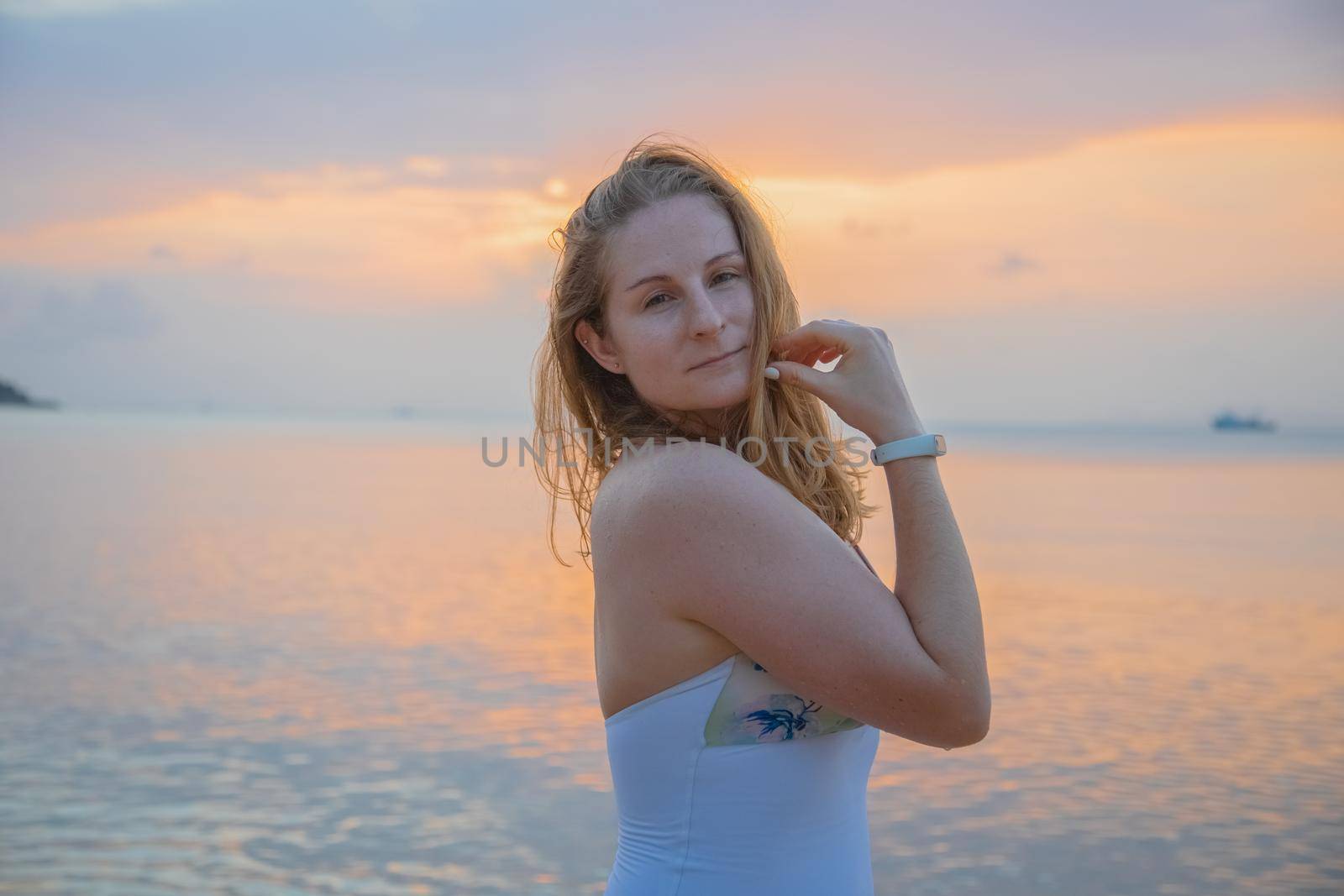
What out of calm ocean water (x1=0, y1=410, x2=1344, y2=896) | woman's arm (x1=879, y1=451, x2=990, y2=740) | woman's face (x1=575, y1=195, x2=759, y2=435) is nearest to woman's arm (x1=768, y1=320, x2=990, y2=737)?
woman's arm (x1=879, y1=451, x2=990, y2=740)

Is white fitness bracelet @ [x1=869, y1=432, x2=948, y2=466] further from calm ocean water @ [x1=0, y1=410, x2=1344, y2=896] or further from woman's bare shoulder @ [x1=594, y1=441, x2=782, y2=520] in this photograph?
calm ocean water @ [x1=0, y1=410, x2=1344, y2=896]

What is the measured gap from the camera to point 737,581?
71.7 inches

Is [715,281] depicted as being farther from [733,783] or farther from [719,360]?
[733,783]

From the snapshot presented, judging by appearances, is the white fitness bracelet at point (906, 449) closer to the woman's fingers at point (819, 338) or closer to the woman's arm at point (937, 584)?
the woman's arm at point (937, 584)

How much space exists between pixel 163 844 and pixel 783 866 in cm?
577

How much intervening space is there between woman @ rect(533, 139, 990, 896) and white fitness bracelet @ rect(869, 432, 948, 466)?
0.02 meters

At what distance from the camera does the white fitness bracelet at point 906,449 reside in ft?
6.69

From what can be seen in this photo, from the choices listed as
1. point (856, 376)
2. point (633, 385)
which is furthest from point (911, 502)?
point (633, 385)

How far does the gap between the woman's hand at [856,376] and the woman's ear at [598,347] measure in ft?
0.98

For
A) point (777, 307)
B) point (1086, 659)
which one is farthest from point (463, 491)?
point (777, 307)

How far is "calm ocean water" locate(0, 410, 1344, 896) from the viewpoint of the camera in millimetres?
6633

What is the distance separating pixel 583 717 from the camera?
29.8ft

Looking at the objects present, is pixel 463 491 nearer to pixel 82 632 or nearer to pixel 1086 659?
pixel 82 632

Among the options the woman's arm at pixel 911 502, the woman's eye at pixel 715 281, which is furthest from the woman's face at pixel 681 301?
the woman's arm at pixel 911 502
